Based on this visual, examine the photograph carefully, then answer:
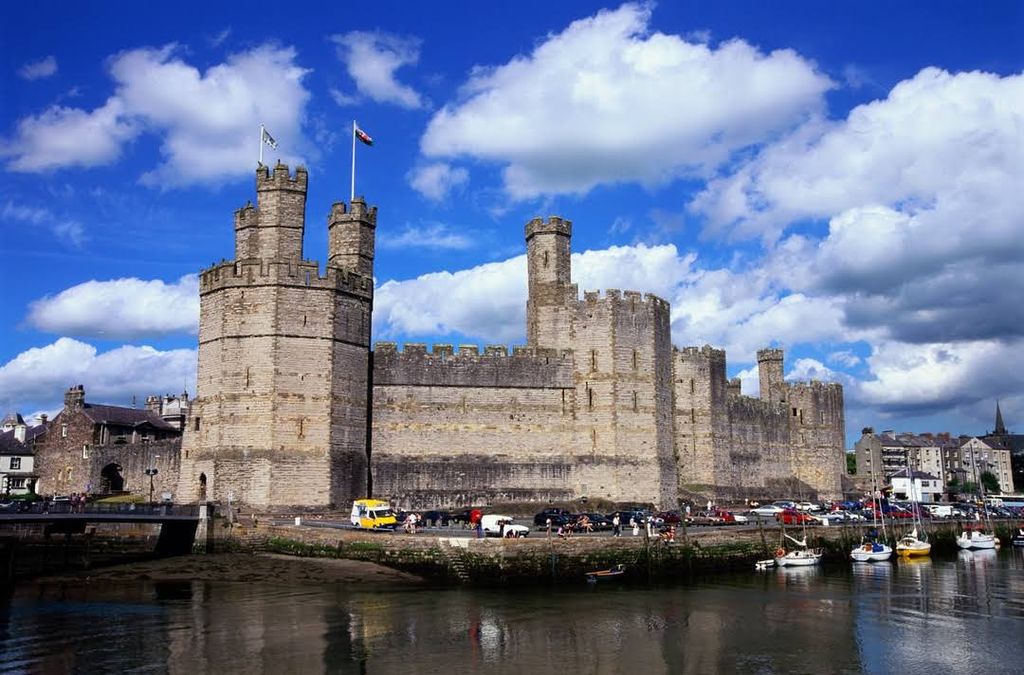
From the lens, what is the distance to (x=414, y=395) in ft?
158

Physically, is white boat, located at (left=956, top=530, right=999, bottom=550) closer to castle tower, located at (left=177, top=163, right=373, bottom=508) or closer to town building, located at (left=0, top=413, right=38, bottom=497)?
castle tower, located at (left=177, top=163, right=373, bottom=508)

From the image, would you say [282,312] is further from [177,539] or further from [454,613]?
[454,613]

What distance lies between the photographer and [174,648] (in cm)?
2389

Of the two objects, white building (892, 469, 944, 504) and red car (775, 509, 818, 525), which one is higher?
white building (892, 469, 944, 504)

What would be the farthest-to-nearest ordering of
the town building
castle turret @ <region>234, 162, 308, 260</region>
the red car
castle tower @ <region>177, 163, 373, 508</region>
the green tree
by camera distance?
1. the green tree
2. the town building
3. the red car
4. castle turret @ <region>234, 162, 308, 260</region>
5. castle tower @ <region>177, 163, 373, 508</region>

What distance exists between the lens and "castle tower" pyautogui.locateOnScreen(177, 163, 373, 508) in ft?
138

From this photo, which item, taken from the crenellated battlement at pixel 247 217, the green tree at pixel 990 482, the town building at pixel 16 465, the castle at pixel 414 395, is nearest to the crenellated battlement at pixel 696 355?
the castle at pixel 414 395

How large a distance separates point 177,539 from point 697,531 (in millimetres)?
22271

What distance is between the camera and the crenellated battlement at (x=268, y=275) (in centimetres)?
4350

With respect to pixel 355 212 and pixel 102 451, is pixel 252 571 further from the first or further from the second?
pixel 102 451

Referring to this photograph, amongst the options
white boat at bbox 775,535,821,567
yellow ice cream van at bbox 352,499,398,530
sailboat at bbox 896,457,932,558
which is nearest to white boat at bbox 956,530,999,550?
sailboat at bbox 896,457,932,558

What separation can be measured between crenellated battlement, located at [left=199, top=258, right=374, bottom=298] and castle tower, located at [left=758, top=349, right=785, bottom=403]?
130 feet

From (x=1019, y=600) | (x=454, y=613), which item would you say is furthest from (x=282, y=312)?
(x=1019, y=600)

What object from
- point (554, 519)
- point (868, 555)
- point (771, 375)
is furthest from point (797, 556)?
point (771, 375)
